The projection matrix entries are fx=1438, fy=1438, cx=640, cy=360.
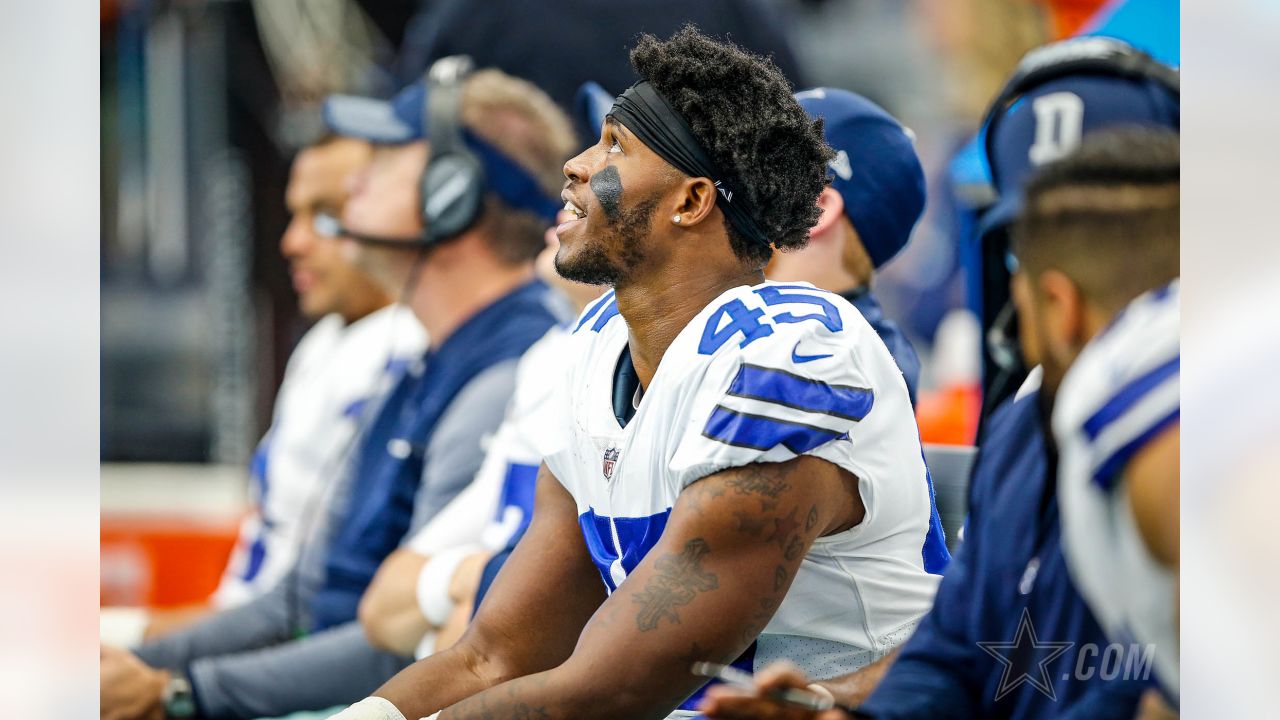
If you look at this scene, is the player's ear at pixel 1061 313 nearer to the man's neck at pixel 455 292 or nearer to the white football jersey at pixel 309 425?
the man's neck at pixel 455 292

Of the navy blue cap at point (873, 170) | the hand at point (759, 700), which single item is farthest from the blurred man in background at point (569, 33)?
the hand at point (759, 700)

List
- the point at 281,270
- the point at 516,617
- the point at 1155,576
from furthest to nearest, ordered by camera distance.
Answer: the point at 281,270
the point at 1155,576
the point at 516,617

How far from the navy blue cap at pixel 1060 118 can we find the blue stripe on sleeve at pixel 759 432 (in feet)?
3.78

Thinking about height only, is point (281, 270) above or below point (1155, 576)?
above

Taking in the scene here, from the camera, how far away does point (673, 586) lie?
188cm

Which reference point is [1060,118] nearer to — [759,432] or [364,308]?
[759,432]

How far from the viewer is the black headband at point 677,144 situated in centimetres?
212

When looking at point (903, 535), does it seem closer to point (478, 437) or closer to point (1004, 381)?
point (1004, 381)

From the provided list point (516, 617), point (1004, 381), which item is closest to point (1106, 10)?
point (1004, 381)

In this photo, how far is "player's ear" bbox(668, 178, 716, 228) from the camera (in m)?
2.12

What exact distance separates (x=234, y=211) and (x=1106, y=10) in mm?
2043

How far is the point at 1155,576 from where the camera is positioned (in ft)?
9.23

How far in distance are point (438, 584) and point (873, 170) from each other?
1411mm

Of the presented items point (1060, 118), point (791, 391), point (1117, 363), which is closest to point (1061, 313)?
point (1117, 363)
